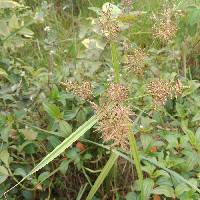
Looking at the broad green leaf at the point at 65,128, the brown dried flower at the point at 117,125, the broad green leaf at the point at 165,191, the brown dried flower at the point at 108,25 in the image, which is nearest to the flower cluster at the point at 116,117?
the brown dried flower at the point at 117,125

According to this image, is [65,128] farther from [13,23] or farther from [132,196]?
[13,23]

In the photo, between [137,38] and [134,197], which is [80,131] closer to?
[134,197]

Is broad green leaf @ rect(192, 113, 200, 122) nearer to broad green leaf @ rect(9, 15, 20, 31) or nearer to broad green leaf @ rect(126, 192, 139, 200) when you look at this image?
broad green leaf @ rect(126, 192, 139, 200)

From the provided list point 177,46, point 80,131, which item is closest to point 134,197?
point 80,131

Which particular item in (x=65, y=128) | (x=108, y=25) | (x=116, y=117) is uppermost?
(x=108, y=25)

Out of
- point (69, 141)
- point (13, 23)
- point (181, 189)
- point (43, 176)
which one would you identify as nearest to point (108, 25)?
point (69, 141)

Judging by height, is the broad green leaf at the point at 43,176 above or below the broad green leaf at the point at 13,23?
below

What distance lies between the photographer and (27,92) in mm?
2125

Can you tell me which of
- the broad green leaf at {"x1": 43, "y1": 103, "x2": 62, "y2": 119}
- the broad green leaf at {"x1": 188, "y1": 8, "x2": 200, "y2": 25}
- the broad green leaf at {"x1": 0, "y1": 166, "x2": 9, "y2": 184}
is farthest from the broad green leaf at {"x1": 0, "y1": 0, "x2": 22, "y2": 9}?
the broad green leaf at {"x1": 188, "y1": 8, "x2": 200, "y2": 25}

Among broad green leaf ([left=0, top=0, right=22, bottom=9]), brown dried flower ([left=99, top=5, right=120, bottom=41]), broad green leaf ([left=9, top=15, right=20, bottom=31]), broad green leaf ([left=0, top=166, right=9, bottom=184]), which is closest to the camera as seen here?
brown dried flower ([left=99, top=5, right=120, bottom=41])

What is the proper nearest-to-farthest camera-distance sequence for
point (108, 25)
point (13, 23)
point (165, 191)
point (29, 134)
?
point (108, 25) < point (165, 191) < point (29, 134) < point (13, 23)

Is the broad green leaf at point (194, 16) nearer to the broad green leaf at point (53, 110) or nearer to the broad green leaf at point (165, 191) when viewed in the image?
the broad green leaf at point (53, 110)

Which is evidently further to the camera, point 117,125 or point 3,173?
point 3,173

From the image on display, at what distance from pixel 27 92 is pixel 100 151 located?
410mm
